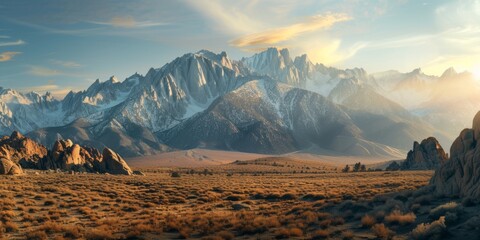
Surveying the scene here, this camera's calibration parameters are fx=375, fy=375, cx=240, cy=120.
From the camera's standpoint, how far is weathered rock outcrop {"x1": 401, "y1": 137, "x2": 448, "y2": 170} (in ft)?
344

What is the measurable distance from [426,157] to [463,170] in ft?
285

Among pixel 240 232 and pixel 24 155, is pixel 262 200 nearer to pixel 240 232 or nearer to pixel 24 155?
pixel 240 232

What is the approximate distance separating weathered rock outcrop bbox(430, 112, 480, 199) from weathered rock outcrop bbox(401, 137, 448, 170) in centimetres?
7823

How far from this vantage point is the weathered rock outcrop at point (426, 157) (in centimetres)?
10500

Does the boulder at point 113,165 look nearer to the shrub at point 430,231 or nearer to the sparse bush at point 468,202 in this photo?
the sparse bush at point 468,202

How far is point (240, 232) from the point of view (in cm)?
2220

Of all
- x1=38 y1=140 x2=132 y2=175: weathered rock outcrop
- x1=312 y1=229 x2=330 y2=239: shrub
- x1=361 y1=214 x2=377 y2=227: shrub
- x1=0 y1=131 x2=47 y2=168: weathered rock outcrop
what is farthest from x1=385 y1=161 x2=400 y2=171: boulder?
x1=312 y1=229 x2=330 y2=239: shrub

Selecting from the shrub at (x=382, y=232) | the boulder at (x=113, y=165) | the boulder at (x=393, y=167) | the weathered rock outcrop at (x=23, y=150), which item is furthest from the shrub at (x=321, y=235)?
the boulder at (x=393, y=167)

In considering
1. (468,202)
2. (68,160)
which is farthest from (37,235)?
(68,160)

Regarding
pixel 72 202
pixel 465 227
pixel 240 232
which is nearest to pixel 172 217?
pixel 240 232

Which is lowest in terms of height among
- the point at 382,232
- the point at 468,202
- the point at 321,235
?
the point at 321,235

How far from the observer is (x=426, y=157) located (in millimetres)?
108438

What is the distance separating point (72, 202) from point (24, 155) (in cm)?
8100

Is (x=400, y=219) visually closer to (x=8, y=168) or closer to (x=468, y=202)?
(x=468, y=202)
